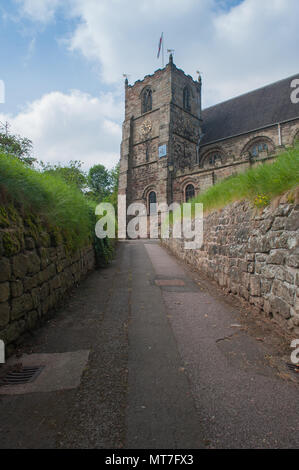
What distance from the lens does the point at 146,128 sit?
27922 mm

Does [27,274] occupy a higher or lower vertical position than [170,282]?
higher

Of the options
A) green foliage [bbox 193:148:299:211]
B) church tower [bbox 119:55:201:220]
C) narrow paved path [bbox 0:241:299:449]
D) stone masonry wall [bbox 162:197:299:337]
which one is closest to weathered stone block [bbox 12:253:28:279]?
A: narrow paved path [bbox 0:241:299:449]

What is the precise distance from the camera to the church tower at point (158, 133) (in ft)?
83.1

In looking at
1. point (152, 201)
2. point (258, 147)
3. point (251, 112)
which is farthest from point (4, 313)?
point (251, 112)

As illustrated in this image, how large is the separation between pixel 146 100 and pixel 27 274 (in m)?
30.7

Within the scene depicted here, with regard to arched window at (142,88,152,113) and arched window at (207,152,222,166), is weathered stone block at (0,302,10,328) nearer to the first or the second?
arched window at (207,152,222,166)

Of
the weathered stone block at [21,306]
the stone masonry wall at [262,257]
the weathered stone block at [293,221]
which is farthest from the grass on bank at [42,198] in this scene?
the weathered stone block at [293,221]

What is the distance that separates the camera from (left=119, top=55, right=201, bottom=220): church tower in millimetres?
25344

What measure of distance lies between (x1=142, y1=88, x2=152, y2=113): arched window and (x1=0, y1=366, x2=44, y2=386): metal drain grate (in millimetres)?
30739

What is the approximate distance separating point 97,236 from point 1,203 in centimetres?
A: 541

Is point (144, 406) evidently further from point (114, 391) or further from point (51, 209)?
point (51, 209)

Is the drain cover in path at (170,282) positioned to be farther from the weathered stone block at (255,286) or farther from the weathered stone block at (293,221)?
the weathered stone block at (293,221)

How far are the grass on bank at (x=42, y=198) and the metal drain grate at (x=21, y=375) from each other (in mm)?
1995

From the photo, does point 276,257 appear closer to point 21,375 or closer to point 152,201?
point 21,375
